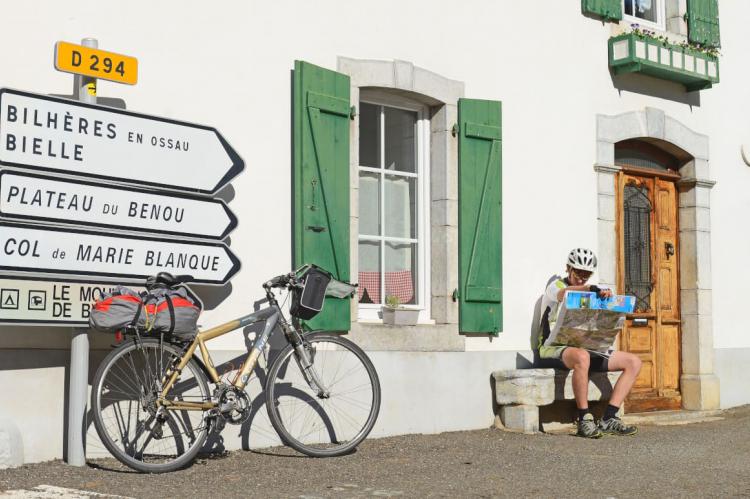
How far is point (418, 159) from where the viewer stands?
7961 millimetres

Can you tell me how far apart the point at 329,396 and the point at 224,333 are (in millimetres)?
739

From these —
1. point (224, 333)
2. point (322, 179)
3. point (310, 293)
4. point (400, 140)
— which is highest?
point (400, 140)

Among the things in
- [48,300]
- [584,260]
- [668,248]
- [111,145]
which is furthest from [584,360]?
[48,300]

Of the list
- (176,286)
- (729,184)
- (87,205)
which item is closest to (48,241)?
(87,205)

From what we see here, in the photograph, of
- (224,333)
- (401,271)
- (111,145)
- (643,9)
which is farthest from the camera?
(643,9)

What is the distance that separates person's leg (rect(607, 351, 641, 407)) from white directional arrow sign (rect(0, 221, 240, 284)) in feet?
9.67

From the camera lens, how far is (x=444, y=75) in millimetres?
7918

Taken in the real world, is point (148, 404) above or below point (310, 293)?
below

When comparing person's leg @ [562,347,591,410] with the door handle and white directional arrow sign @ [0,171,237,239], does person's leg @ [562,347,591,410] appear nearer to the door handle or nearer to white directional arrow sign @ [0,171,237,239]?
the door handle

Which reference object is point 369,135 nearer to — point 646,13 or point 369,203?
point 369,203

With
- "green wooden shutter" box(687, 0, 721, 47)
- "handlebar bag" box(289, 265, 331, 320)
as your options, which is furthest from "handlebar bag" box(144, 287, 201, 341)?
"green wooden shutter" box(687, 0, 721, 47)

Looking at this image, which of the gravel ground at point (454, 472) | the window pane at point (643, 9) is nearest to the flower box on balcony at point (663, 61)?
the window pane at point (643, 9)

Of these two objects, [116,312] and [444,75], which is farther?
[444,75]

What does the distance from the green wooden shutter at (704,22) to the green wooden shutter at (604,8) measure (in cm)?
89
